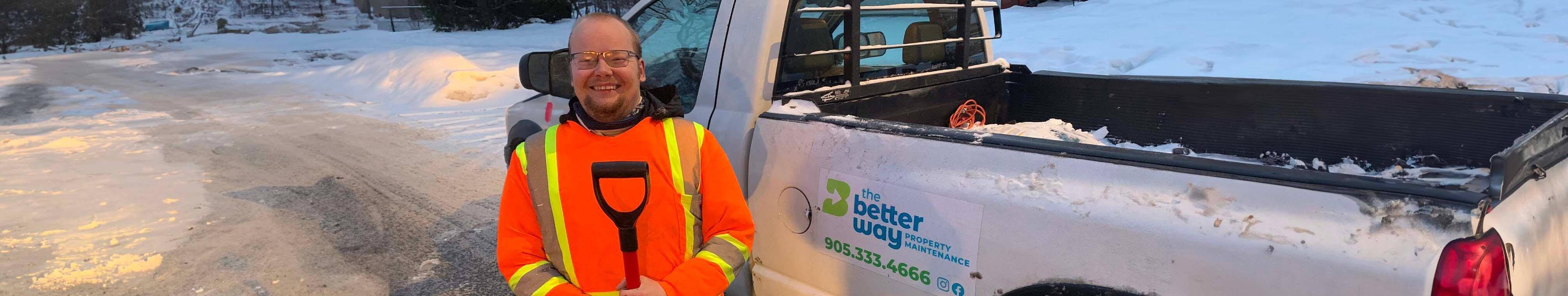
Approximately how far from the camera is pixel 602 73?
1.90 metres

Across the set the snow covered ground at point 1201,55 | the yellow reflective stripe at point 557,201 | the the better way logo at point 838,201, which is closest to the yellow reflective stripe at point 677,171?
the yellow reflective stripe at point 557,201

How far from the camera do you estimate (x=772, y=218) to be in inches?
106

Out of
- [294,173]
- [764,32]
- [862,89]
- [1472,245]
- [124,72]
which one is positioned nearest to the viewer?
[1472,245]

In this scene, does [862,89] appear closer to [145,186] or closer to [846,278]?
[846,278]

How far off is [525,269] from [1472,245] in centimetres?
189

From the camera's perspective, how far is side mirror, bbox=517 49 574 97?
122 inches

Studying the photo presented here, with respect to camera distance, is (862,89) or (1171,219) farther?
(862,89)

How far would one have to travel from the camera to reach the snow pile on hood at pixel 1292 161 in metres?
1.62

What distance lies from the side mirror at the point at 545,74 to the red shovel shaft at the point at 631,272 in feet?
4.29

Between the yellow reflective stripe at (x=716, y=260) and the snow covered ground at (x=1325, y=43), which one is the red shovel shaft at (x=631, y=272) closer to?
the yellow reflective stripe at (x=716, y=260)

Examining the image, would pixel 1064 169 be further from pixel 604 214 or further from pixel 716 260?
pixel 604 214

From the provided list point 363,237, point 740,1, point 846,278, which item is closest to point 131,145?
point 363,237

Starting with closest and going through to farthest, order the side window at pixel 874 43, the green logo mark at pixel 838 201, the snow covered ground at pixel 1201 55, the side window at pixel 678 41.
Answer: the green logo mark at pixel 838 201, the side window at pixel 874 43, the side window at pixel 678 41, the snow covered ground at pixel 1201 55

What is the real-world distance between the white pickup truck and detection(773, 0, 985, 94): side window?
11 millimetres
